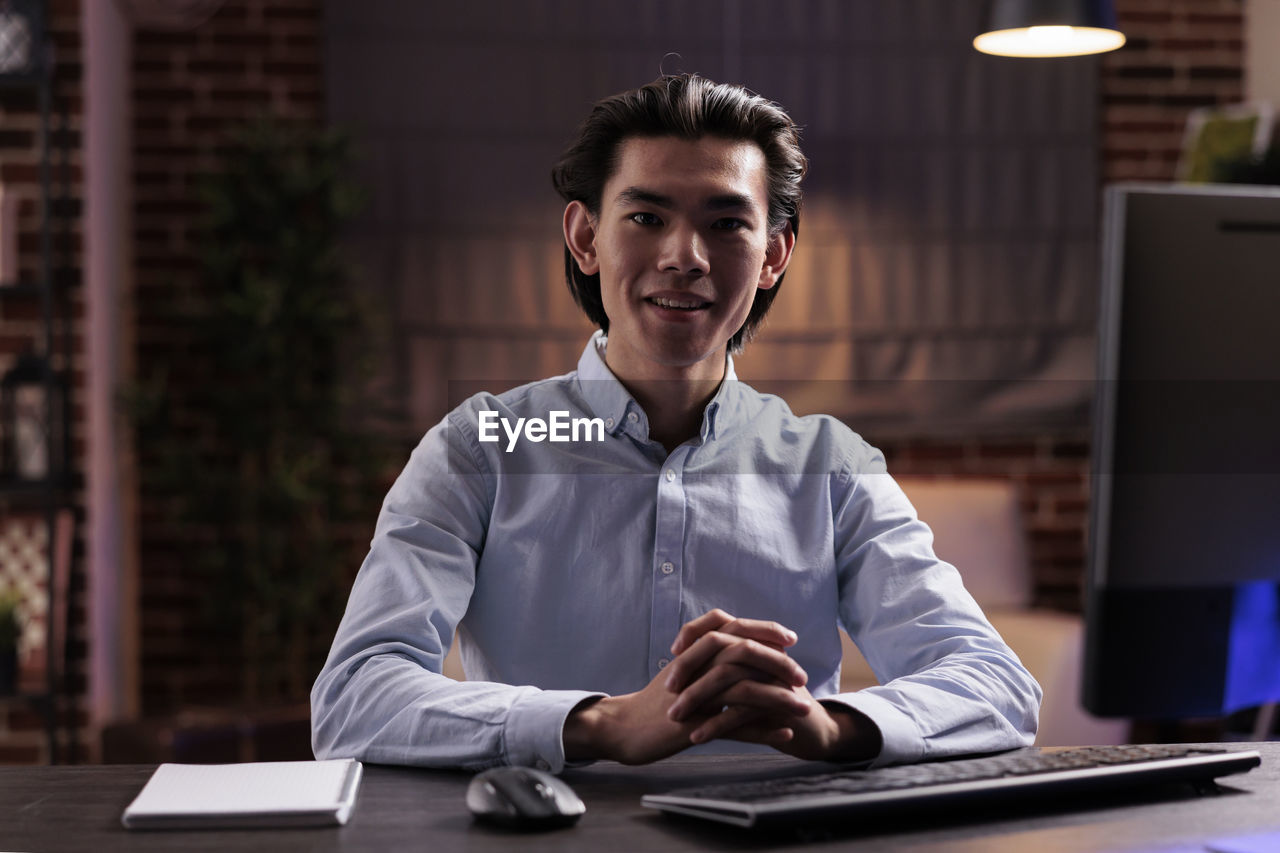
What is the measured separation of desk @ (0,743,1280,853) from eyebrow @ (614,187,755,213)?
69 cm

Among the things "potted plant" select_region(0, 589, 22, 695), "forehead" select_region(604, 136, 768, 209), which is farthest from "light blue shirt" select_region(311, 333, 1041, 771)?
"potted plant" select_region(0, 589, 22, 695)

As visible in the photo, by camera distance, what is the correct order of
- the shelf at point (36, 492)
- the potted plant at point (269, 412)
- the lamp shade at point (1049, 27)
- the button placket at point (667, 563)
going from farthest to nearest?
1. the potted plant at point (269, 412)
2. the shelf at point (36, 492)
3. the lamp shade at point (1049, 27)
4. the button placket at point (667, 563)

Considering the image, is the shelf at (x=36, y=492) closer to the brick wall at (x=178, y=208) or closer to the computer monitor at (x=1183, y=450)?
the brick wall at (x=178, y=208)

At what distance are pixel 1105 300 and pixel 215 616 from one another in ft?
11.2

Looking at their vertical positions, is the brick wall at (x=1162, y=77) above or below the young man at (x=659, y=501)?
above

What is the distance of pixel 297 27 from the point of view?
158 inches

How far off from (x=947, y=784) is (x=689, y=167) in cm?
81

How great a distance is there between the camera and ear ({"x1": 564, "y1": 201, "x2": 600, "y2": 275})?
158 cm

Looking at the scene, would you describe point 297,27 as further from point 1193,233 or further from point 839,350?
point 1193,233

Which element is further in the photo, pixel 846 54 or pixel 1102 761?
pixel 846 54

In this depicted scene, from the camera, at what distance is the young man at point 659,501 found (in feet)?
4.25

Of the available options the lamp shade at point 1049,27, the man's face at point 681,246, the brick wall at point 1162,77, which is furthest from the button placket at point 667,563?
the brick wall at point 1162,77

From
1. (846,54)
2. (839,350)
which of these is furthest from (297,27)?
(839,350)

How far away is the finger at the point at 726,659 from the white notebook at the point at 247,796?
27 cm
